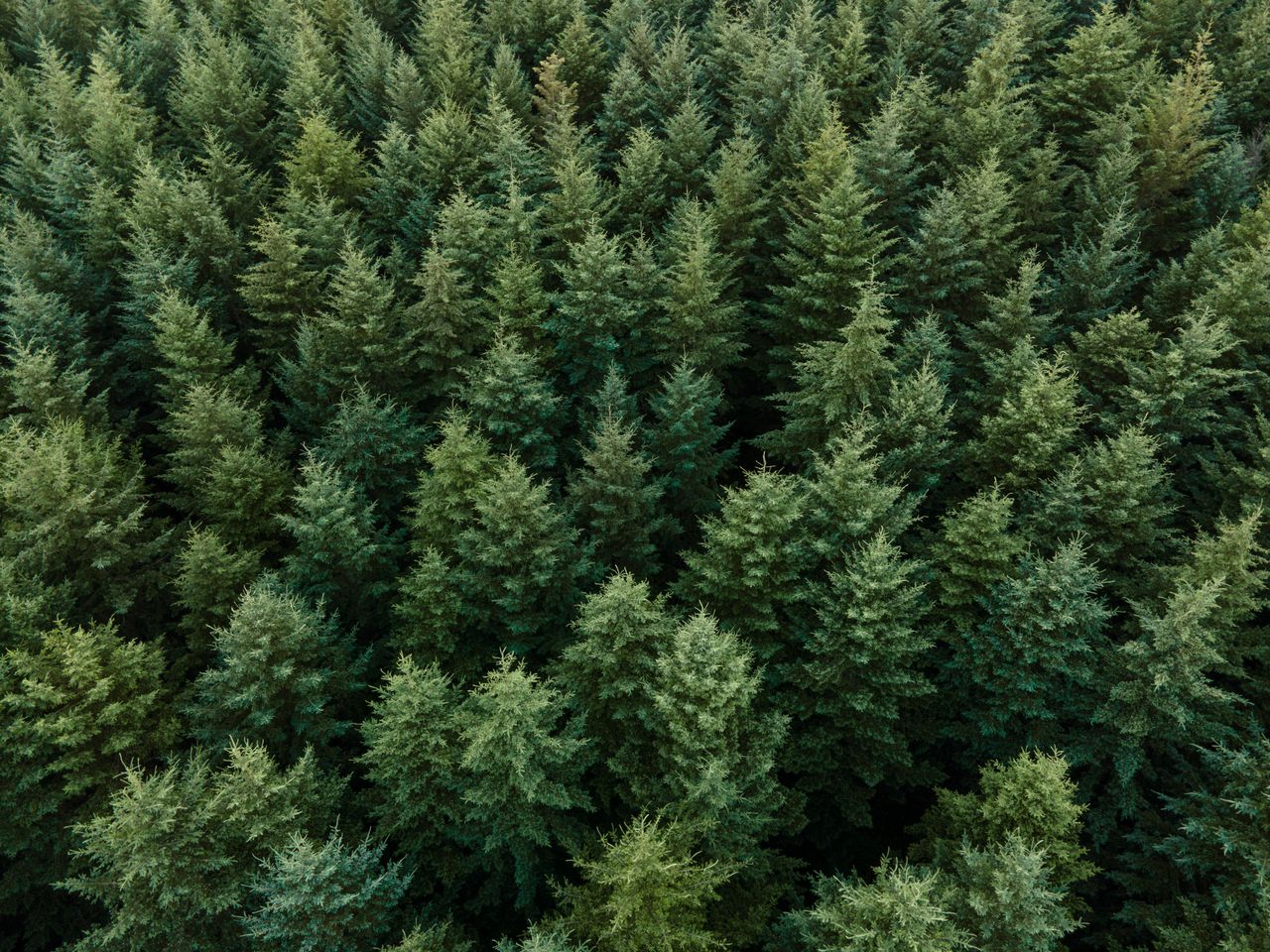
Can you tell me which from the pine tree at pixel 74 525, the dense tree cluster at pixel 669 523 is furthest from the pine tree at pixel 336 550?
the pine tree at pixel 74 525

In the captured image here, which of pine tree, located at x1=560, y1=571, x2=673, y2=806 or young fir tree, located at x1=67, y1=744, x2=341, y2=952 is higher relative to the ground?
pine tree, located at x1=560, y1=571, x2=673, y2=806

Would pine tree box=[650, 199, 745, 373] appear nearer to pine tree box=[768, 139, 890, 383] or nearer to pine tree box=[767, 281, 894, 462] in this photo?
pine tree box=[768, 139, 890, 383]

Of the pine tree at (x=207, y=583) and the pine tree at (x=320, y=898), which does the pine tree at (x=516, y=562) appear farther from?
the pine tree at (x=320, y=898)

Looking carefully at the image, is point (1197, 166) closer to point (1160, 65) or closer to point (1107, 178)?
point (1107, 178)

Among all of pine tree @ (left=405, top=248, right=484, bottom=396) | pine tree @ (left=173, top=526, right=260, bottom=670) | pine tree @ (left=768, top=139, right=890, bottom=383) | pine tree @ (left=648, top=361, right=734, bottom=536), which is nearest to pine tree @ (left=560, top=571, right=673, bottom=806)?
pine tree @ (left=648, top=361, right=734, bottom=536)

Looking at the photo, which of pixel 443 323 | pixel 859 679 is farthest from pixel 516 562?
pixel 859 679

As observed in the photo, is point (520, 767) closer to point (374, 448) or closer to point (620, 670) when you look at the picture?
point (620, 670)

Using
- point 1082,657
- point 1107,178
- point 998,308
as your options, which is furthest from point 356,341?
point 1107,178
